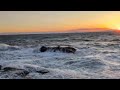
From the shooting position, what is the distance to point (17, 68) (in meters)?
3.71

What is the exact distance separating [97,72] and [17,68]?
3.81 feet
